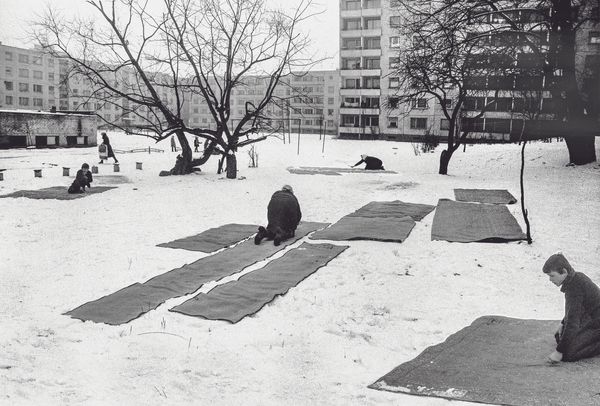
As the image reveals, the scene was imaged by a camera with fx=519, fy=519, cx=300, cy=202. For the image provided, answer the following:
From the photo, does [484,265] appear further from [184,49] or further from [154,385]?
[184,49]

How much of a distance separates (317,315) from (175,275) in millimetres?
2653

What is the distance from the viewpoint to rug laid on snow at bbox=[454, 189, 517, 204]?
14.3m

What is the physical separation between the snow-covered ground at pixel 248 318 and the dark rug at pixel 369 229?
0.30 meters

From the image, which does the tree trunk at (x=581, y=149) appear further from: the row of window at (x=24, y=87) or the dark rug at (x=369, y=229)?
the row of window at (x=24, y=87)

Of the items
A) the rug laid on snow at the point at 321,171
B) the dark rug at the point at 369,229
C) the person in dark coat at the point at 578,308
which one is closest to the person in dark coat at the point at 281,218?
the dark rug at the point at 369,229

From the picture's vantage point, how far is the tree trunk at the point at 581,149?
63.9 feet

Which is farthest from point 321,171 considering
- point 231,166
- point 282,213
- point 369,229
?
point 282,213

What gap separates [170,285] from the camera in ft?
25.1

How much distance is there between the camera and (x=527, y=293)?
7379 mm

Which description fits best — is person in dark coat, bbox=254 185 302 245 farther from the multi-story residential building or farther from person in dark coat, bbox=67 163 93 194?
the multi-story residential building

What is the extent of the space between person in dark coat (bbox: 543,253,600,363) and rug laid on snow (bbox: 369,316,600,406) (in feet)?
0.54

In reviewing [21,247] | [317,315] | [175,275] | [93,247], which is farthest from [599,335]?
[21,247]

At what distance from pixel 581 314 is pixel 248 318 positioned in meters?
3.70

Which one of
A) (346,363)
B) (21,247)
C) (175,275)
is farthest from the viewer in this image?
(21,247)
